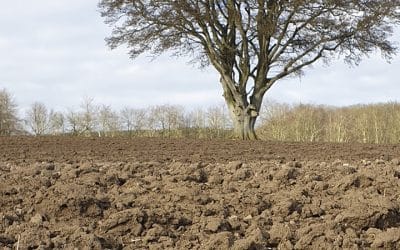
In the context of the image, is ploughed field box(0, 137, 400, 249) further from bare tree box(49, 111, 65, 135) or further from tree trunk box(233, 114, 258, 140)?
bare tree box(49, 111, 65, 135)

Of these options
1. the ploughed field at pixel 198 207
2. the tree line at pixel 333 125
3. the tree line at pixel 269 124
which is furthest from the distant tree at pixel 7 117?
the ploughed field at pixel 198 207

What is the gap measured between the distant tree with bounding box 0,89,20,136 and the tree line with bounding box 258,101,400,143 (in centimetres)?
1469

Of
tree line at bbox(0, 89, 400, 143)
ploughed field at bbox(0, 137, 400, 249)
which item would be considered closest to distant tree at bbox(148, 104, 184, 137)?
tree line at bbox(0, 89, 400, 143)

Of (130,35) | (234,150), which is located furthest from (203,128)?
(234,150)

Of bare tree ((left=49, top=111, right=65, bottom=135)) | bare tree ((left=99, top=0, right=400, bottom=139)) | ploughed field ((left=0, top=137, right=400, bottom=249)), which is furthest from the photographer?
bare tree ((left=49, top=111, right=65, bottom=135))

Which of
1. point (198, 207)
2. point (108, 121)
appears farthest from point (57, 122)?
point (198, 207)

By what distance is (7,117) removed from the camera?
36906mm

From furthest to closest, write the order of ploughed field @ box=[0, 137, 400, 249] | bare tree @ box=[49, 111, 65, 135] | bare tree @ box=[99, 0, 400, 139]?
1. bare tree @ box=[49, 111, 65, 135]
2. bare tree @ box=[99, 0, 400, 139]
3. ploughed field @ box=[0, 137, 400, 249]

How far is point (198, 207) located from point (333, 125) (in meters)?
28.5

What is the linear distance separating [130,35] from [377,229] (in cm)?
1917

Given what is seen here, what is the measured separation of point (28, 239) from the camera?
4.20 meters

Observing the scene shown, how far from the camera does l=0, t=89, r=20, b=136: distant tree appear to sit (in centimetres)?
3541

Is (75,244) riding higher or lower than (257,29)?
lower

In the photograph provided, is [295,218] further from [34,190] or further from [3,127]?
[3,127]
